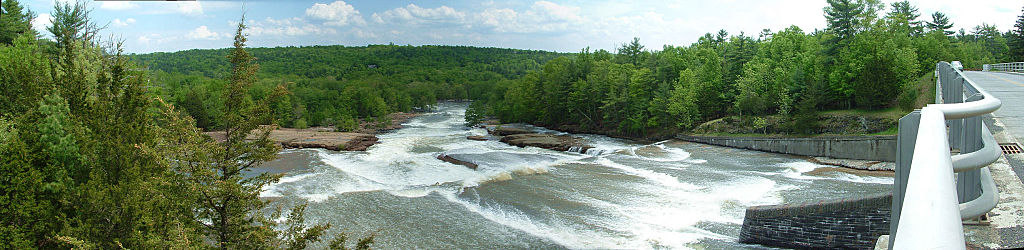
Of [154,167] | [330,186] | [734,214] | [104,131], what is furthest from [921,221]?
[330,186]

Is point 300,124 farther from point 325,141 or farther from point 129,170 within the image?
point 129,170

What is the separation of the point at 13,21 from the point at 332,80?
7984cm

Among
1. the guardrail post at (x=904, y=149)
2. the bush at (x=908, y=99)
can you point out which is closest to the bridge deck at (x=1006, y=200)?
the guardrail post at (x=904, y=149)

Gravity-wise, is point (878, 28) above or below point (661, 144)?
above

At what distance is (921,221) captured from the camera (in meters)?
1.47

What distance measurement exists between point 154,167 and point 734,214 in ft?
53.3

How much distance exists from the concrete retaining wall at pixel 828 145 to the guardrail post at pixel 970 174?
1192 inches

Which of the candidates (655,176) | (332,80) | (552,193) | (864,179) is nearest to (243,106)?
(552,193)

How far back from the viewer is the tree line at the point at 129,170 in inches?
405

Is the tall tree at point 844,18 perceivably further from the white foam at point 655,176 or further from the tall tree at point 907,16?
the white foam at point 655,176

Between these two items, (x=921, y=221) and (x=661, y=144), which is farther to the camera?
(x=661, y=144)

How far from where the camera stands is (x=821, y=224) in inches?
563

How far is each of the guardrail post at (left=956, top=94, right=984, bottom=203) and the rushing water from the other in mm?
12156

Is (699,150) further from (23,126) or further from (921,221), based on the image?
(921,221)
